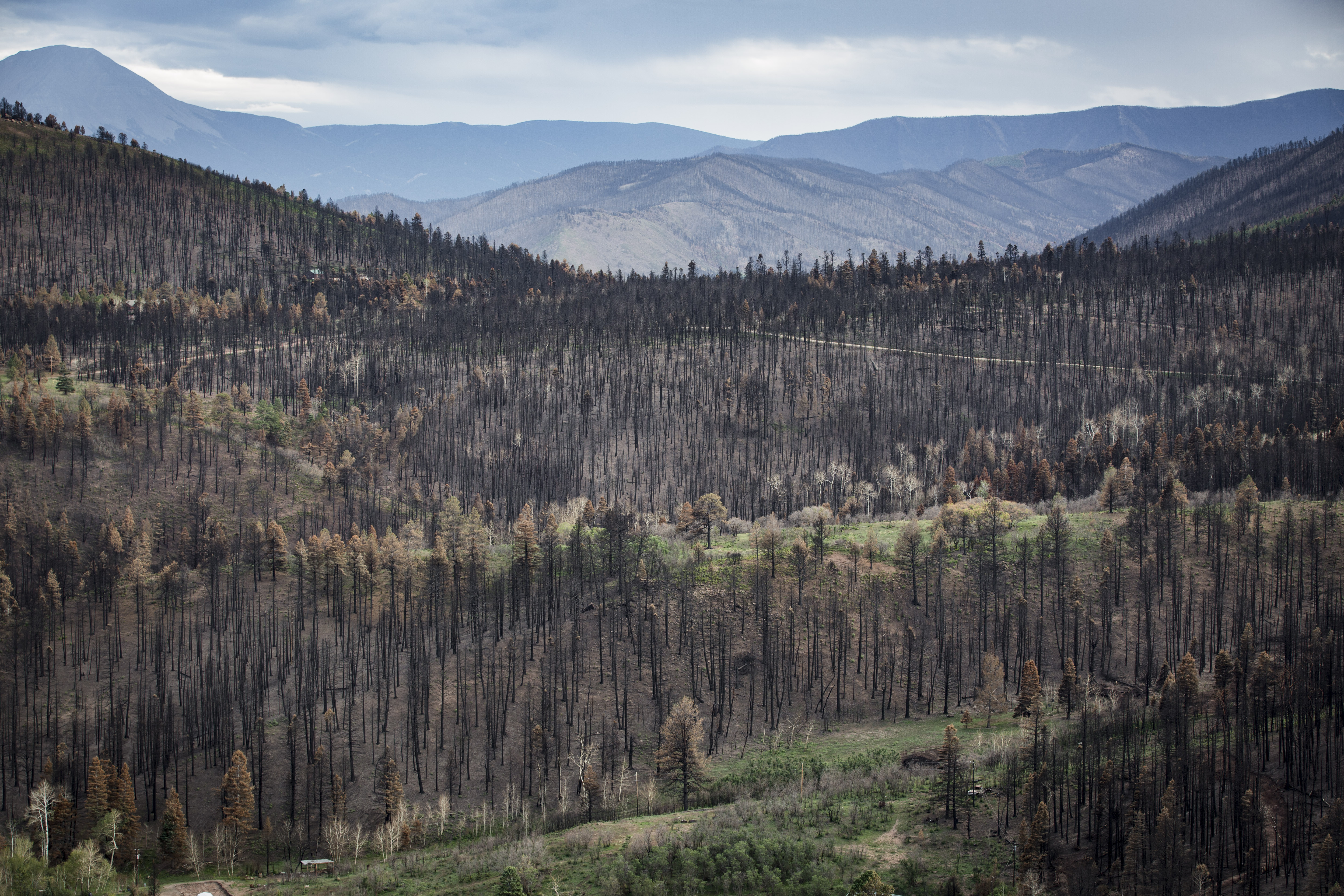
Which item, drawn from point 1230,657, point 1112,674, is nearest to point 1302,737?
point 1230,657

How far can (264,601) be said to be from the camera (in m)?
130

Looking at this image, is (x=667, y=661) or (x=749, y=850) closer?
(x=749, y=850)

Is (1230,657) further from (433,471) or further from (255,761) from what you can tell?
(433,471)

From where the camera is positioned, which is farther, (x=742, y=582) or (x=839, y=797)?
(x=742, y=582)

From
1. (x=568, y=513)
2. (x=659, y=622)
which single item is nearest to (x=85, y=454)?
(x=568, y=513)

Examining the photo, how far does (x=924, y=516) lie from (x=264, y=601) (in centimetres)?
9338

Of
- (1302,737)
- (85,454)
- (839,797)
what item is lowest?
(839,797)

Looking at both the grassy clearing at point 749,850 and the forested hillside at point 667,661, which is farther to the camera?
the forested hillside at point 667,661

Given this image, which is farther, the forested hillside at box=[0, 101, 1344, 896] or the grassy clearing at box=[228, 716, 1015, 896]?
the forested hillside at box=[0, 101, 1344, 896]

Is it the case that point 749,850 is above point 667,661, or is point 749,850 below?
above

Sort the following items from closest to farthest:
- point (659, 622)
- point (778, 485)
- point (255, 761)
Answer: point (255, 761) → point (659, 622) → point (778, 485)

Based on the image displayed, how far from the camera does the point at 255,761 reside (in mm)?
96812

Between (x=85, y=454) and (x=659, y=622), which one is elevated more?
(x=85, y=454)

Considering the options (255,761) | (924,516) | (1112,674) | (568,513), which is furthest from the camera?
(568,513)
